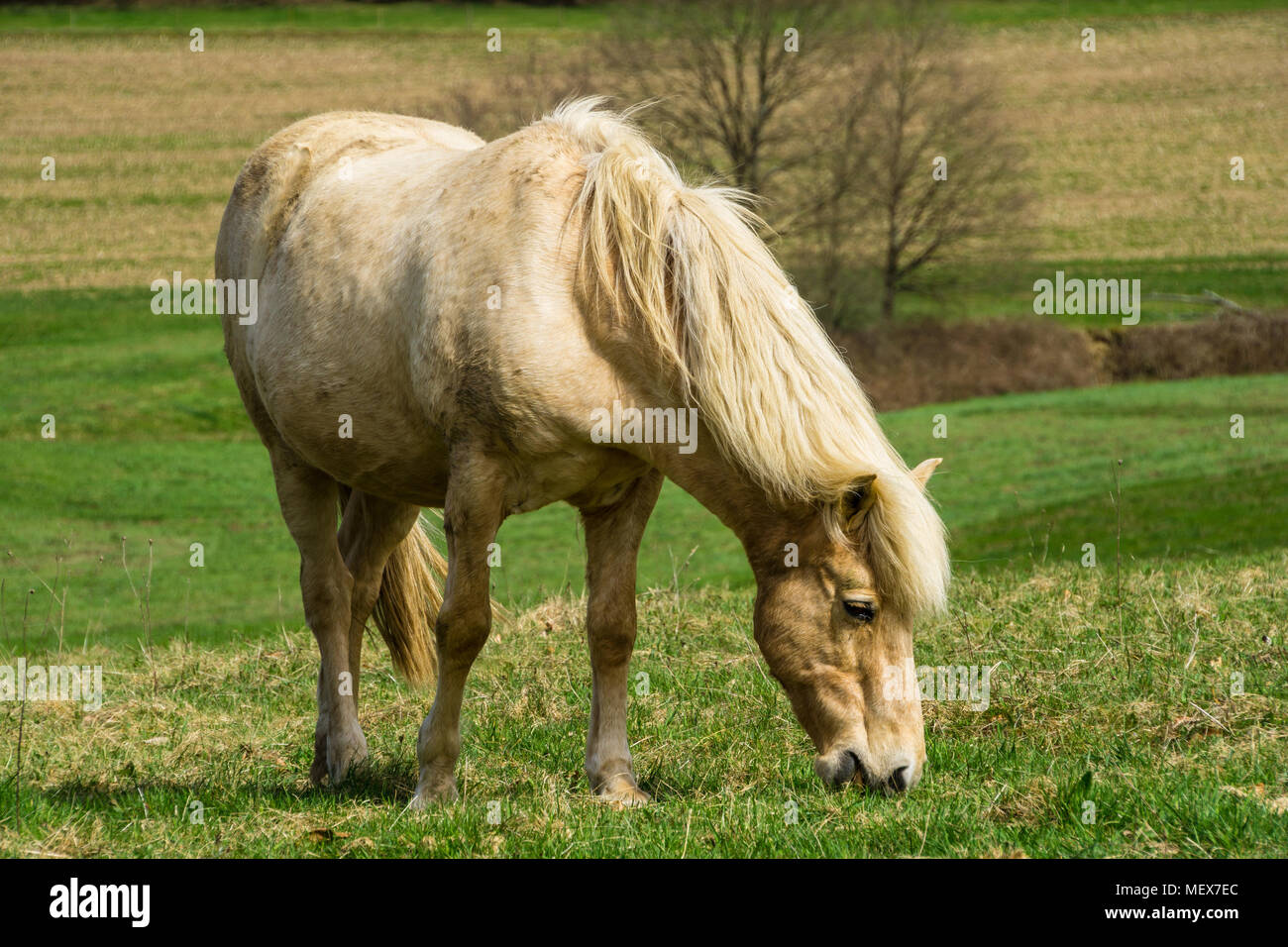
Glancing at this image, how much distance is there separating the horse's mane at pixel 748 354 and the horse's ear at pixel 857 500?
0.02 metres

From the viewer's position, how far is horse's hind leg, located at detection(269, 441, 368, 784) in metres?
5.93

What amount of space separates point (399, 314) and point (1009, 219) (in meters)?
34.2

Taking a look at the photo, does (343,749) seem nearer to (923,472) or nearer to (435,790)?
(435,790)

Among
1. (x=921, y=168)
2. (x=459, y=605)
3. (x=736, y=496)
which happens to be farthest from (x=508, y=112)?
(x=736, y=496)

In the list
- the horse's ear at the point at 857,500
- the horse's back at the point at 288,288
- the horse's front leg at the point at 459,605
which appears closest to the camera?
the horse's ear at the point at 857,500

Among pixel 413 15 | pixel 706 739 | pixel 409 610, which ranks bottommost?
pixel 706 739

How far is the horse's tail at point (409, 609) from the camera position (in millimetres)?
6777

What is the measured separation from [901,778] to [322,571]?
10.3ft

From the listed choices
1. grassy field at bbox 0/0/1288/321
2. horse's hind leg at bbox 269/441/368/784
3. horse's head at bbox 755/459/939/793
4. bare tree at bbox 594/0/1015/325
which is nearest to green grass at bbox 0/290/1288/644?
horse's hind leg at bbox 269/441/368/784

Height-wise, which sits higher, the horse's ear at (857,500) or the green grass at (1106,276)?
the green grass at (1106,276)

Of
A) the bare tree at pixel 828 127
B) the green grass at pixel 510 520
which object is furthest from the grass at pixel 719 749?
the bare tree at pixel 828 127

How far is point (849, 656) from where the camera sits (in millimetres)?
4449

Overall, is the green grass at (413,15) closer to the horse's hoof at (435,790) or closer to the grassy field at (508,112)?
the grassy field at (508,112)

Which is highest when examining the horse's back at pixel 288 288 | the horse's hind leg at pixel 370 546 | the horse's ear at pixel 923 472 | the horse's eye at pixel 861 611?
the horse's back at pixel 288 288
